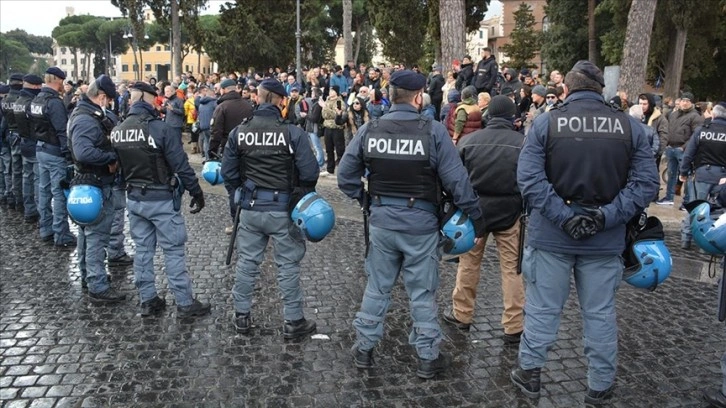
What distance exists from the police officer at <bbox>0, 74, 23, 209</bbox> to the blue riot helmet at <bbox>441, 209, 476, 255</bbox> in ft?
22.0

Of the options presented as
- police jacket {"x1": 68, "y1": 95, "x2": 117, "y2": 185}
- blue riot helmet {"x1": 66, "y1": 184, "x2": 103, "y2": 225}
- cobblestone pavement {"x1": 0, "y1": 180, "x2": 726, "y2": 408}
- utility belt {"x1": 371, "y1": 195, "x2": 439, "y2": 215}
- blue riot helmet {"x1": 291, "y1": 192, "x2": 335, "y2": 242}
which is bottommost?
cobblestone pavement {"x1": 0, "y1": 180, "x2": 726, "y2": 408}

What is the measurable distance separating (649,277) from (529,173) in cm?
106

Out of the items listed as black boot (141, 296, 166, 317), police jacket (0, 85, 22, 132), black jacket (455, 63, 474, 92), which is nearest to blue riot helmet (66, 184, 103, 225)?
black boot (141, 296, 166, 317)

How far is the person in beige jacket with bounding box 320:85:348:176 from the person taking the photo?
1330cm

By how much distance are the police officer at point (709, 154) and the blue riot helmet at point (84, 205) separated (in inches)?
268

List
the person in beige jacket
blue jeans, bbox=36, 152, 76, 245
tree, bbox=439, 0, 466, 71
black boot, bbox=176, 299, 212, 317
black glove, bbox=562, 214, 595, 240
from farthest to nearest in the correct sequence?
1. tree, bbox=439, 0, 466, 71
2. the person in beige jacket
3. blue jeans, bbox=36, 152, 76, 245
4. black boot, bbox=176, 299, 212, 317
5. black glove, bbox=562, 214, 595, 240

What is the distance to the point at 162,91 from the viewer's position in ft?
57.5

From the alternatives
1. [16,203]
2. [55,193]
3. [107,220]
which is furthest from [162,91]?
[107,220]

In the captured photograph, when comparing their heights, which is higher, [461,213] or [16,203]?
[461,213]

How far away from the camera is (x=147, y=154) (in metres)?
5.42

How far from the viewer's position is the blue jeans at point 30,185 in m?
8.90

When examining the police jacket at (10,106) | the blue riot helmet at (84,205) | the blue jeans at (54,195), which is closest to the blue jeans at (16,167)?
the police jacket at (10,106)

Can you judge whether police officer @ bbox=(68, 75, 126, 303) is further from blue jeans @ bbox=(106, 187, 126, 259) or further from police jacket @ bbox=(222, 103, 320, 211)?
police jacket @ bbox=(222, 103, 320, 211)

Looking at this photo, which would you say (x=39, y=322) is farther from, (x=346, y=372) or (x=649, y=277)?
(x=649, y=277)
